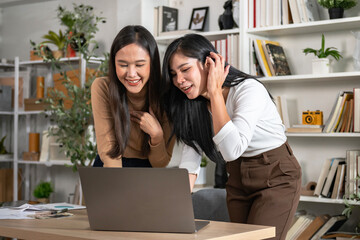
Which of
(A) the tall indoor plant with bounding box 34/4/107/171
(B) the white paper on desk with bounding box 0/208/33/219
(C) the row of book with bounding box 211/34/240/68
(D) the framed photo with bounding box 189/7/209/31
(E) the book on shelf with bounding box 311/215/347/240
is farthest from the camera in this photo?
(A) the tall indoor plant with bounding box 34/4/107/171

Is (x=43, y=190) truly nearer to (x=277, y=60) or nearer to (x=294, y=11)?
(x=277, y=60)

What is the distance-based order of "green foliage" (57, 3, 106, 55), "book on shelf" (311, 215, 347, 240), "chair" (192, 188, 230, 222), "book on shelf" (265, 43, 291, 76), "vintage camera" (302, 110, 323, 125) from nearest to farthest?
"chair" (192, 188, 230, 222) < "book on shelf" (311, 215, 347, 240) < "vintage camera" (302, 110, 323, 125) < "book on shelf" (265, 43, 291, 76) < "green foliage" (57, 3, 106, 55)


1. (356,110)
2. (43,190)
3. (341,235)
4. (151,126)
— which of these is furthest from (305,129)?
(43,190)

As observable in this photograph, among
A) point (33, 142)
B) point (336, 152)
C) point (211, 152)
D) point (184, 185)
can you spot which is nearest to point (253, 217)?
point (211, 152)

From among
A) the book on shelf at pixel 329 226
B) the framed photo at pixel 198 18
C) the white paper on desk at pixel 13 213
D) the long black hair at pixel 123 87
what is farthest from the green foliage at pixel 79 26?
the white paper on desk at pixel 13 213

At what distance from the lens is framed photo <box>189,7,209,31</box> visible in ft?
13.7

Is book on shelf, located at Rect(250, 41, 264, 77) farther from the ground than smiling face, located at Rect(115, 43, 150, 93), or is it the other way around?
book on shelf, located at Rect(250, 41, 264, 77)

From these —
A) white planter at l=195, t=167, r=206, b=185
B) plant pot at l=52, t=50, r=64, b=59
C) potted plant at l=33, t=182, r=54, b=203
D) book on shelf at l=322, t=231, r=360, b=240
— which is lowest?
book on shelf at l=322, t=231, r=360, b=240

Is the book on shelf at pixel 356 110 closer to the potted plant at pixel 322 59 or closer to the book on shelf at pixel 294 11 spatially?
the potted plant at pixel 322 59

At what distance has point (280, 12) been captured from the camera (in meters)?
3.65

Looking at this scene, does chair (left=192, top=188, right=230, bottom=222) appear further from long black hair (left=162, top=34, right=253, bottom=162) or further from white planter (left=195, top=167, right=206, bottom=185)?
white planter (left=195, top=167, right=206, bottom=185)

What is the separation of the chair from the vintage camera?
1412 millimetres

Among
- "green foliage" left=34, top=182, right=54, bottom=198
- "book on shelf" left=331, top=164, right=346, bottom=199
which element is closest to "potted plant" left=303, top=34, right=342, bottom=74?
"book on shelf" left=331, top=164, right=346, bottom=199

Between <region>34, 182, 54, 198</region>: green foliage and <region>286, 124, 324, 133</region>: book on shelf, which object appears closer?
<region>286, 124, 324, 133</region>: book on shelf
